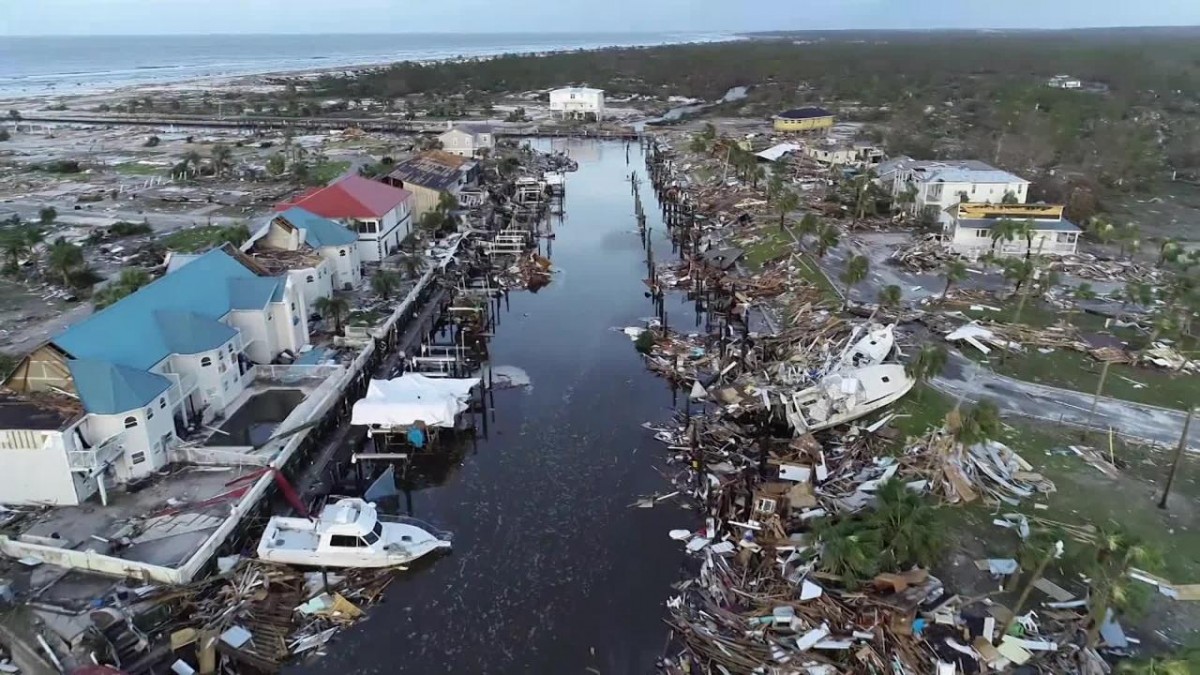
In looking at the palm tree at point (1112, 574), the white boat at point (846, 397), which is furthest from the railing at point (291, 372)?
the palm tree at point (1112, 574)

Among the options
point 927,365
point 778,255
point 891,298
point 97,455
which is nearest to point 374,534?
point 97,455

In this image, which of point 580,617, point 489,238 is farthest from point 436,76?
point 580,617

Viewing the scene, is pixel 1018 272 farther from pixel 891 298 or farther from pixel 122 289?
pixel 122 289

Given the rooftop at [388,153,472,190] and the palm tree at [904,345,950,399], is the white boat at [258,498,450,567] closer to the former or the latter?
the palm tree at [904,345,950,399]

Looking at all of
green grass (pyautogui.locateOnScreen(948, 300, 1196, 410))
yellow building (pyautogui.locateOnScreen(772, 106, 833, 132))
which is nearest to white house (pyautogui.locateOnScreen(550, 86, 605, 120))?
yellow building (pyautogui.locateOnScreen(772, 106, 833, 132))

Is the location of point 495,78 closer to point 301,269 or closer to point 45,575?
point 301,269

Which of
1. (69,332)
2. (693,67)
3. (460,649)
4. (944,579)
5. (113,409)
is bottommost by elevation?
(460,649)

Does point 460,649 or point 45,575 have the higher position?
point 45,575
